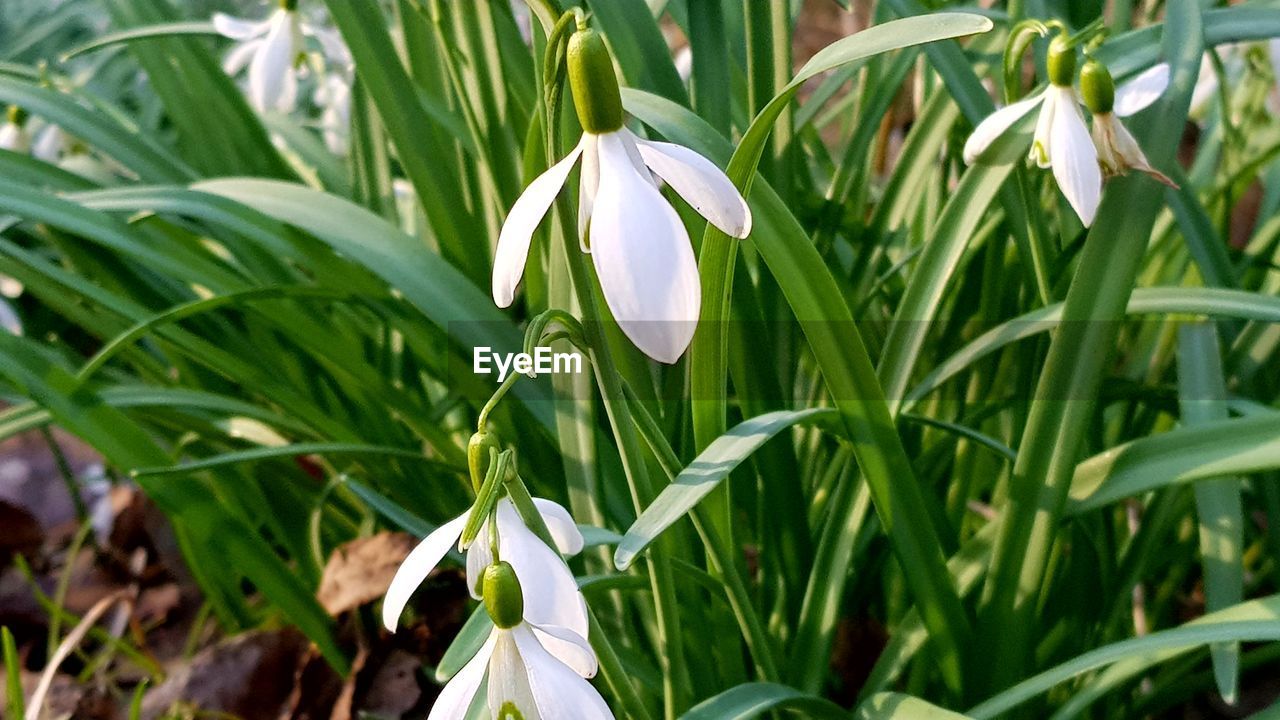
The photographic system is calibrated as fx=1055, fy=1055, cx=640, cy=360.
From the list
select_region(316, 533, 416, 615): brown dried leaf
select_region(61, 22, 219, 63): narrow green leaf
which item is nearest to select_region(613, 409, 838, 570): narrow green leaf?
select_region(316, 533, 416, 615): brown dried leaf

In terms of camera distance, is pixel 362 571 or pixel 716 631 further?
pixel 362 571

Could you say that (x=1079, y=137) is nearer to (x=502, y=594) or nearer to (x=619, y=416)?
(x=619, y=416)

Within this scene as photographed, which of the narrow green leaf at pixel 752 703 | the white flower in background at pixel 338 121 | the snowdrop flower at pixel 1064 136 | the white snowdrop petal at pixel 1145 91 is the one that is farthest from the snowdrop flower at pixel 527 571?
the white flower in background at pixel 338 121

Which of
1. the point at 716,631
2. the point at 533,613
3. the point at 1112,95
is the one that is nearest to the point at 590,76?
the point at 533,613

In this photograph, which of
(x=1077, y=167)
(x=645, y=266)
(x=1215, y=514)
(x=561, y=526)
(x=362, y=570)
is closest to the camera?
(x=645, y=266)

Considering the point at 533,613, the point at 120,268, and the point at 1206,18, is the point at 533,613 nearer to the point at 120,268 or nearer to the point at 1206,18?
the point at 1206,18

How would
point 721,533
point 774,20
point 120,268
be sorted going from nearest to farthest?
1. point 721,533
2. point 774,20
3. point 120,268

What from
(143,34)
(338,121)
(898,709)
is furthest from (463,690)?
(338,121)
